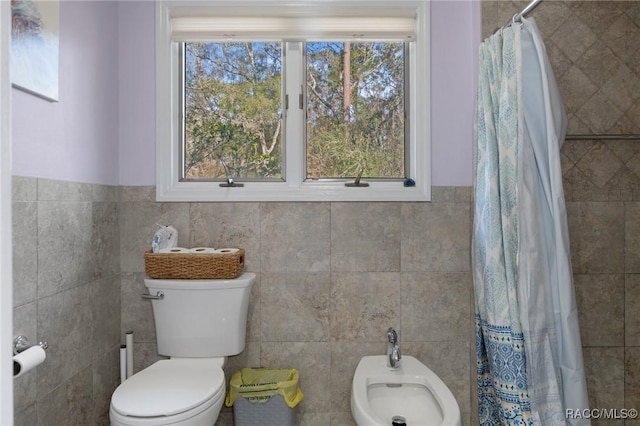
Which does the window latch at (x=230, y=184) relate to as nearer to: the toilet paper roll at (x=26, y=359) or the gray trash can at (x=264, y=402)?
the gray trash can at (x=264, y=402)

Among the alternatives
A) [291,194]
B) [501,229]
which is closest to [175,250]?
[291,194]

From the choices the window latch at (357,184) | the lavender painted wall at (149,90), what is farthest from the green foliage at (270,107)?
the lavender painted wall at (149,90)

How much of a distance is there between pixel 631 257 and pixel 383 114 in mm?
1332

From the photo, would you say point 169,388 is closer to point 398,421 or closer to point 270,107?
point 398,421

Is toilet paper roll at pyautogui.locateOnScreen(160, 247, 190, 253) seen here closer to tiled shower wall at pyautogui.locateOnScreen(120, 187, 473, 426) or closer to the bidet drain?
tiled shower wall at pyautogui.locateOnScreen(120, 187, 473, 426)

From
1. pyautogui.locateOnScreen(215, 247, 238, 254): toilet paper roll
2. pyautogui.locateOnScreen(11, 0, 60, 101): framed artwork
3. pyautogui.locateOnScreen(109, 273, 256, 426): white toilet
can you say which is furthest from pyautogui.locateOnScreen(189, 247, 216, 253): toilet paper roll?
pyautogui.locateOnScreen(11, 0, 60, 101): framed artwork

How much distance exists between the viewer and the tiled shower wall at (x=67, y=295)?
1396 millimetres

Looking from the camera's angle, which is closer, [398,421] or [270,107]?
[398,421]

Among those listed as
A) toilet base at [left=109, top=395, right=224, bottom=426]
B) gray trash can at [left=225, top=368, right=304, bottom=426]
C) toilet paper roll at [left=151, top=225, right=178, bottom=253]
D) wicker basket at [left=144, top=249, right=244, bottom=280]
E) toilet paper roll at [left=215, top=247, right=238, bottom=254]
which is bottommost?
gray trash can at [left=225, top=368, right=304, bottom=426]

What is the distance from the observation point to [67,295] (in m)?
1.64

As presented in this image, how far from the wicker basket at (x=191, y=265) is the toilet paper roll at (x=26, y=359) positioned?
30.1 inches

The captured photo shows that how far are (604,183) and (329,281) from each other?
135 cm

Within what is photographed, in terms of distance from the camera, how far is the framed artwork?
4.42ft

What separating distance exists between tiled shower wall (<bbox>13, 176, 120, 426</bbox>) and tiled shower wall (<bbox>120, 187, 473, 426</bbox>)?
152 millimetres
